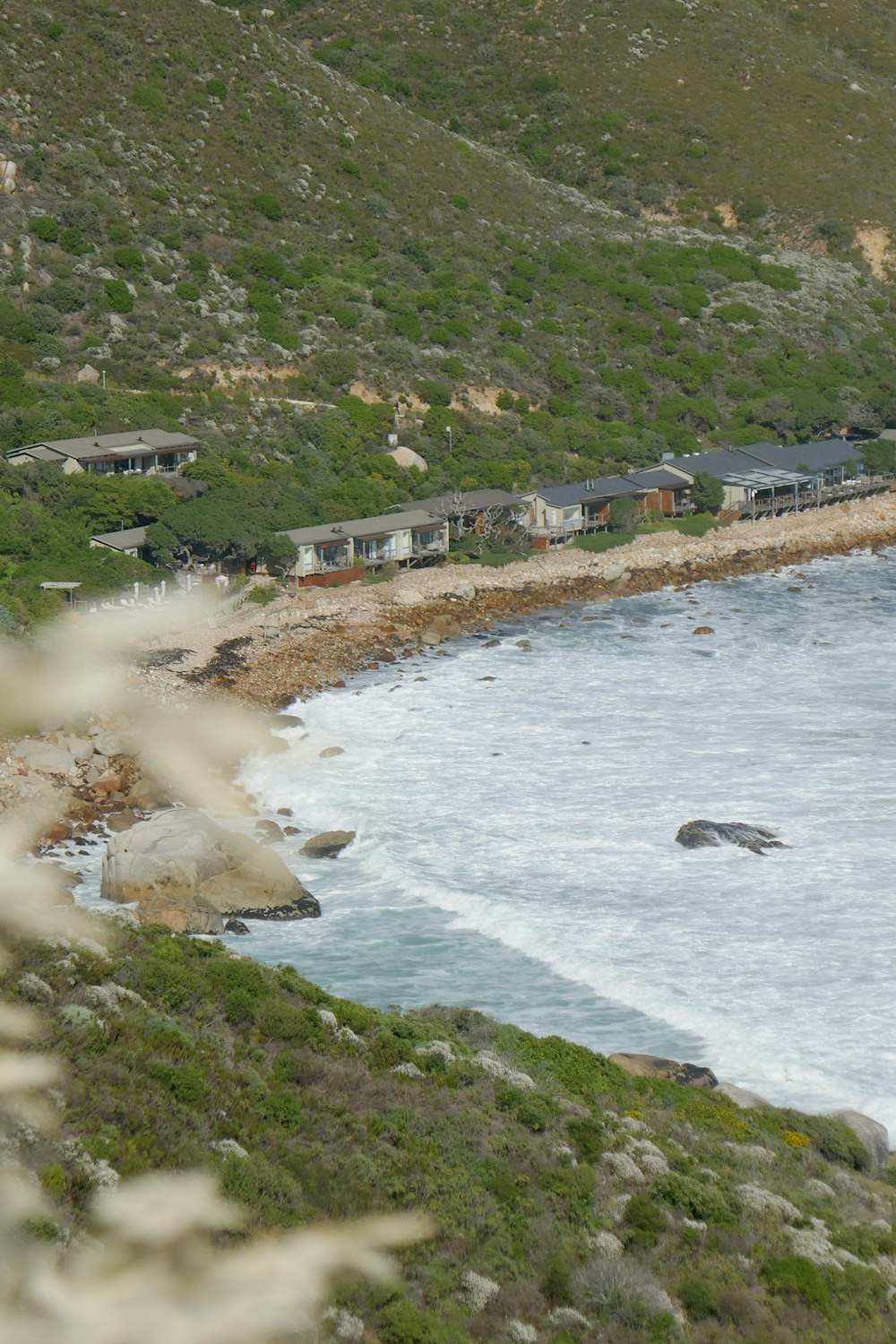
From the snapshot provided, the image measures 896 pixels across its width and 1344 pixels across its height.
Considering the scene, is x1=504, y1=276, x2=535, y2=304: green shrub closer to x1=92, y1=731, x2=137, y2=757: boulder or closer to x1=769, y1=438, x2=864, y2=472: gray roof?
x1=769, y1=438, x2=864, y2=472: gray roof

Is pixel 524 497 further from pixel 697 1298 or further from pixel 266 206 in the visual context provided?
pixel 697 1298

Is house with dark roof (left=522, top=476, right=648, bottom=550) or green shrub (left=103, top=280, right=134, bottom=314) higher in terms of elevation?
green shrub (left=103, top=280, right=134, bottom=314)

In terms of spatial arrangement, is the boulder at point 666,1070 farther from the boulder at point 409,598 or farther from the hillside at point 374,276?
the boulder at point 409,598

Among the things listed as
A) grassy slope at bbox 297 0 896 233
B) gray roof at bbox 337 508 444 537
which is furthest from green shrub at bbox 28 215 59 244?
grassy slope at bbox 297 0 896 233

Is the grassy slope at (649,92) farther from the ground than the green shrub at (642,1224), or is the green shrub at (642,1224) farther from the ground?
→ the grassy slope at (649,92)

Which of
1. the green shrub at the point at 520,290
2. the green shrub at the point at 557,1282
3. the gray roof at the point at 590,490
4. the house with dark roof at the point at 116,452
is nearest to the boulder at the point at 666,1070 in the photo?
the green shrub at the point at 557,1282

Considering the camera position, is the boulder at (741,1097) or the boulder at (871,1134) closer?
the boulder at (871,1134)

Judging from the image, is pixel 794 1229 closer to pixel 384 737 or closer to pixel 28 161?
pixel 384 737
